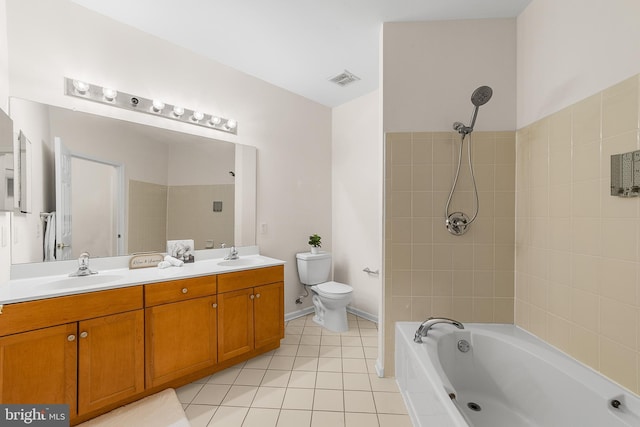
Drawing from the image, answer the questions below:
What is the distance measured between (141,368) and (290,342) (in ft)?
3.90

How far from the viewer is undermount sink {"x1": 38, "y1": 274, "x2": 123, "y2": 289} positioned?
1474 mm

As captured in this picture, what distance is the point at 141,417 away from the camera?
1.44 meters

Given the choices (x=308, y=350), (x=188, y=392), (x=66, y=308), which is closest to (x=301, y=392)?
(x=308, y=350)

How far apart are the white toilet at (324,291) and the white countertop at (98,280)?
0.74 metres

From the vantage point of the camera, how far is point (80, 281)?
5.19 ft

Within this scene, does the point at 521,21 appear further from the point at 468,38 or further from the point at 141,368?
the point at 141,368

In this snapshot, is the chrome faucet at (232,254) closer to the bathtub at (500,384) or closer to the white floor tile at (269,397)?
the white floor tile at (269,397)

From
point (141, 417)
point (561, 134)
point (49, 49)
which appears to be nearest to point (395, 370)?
point (141, 417)

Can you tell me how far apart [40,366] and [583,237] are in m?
2.73

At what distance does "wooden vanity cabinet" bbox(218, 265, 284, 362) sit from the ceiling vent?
6.32 feet

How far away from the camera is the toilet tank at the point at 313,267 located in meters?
2.83

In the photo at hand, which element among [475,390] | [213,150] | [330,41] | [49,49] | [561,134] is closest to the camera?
[561,134]

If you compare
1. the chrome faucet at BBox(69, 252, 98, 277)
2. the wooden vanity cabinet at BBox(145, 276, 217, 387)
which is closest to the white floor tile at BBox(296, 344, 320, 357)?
the wooden vanity cabinet at BBox(145, 276, 217, 387)

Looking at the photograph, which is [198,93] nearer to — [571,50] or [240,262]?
[240,262]
